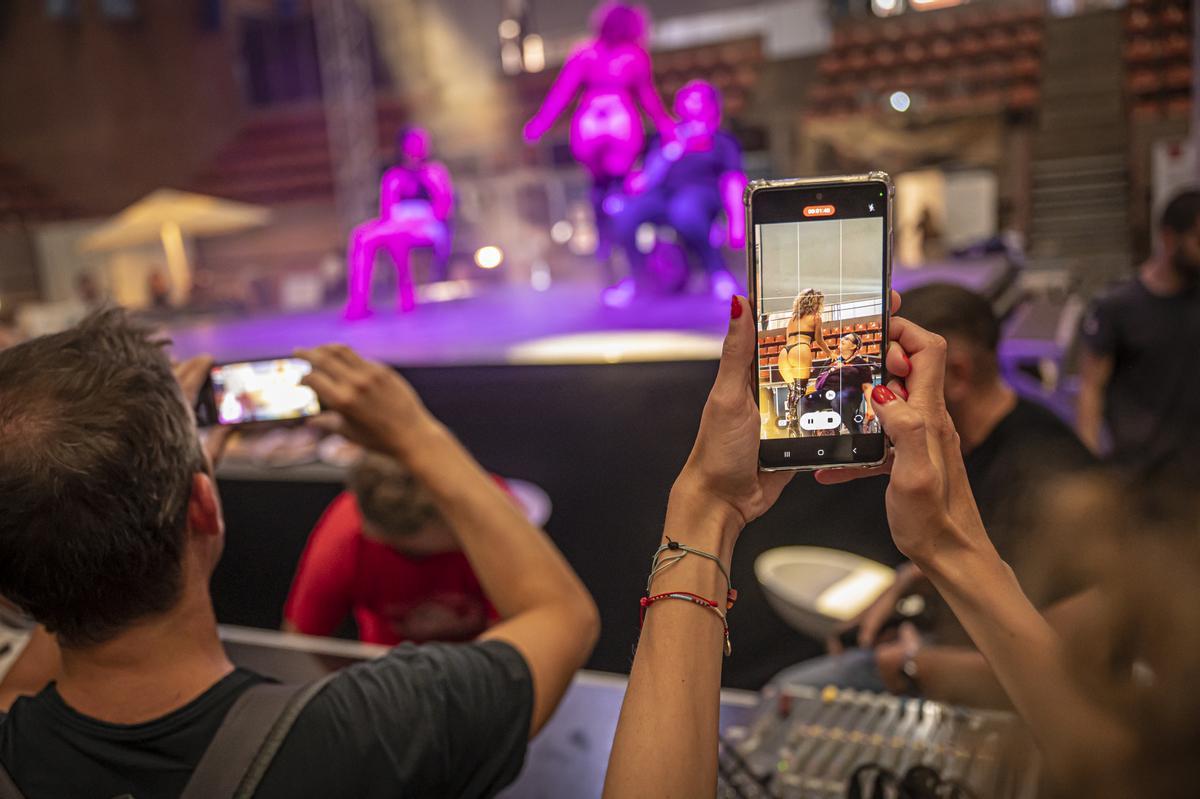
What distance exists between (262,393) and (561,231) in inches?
276

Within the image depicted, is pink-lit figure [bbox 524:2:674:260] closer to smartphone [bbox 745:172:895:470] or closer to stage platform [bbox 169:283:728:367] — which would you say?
stage platform [bbox 169:283:728:367]

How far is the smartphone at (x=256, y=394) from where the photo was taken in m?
1.02

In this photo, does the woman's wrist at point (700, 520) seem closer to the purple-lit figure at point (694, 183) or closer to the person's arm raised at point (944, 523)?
the person's arm raised at point (944, 523)

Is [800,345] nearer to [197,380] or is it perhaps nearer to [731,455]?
[731,455]

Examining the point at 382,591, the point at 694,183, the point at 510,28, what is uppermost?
the point at 510,28

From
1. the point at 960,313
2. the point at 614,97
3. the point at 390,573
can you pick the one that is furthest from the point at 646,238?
the point at 960,313

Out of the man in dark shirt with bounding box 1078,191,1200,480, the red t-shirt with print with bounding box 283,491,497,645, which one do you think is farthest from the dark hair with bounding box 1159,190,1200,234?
the red t-shirt with print with bounding box 283,491,497,645

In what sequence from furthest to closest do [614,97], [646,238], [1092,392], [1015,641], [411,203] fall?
[411,203] → [646,238] → [614,97] → [1092,392] → [1015,641]

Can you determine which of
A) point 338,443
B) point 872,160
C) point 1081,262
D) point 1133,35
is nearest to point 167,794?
point 338,443

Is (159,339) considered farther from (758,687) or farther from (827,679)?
(758,687)

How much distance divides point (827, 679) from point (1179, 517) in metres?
1.21

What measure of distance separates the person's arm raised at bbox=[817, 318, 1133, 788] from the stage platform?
1.34 m

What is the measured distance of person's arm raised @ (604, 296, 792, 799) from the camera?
52cm

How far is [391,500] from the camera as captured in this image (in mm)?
1523
